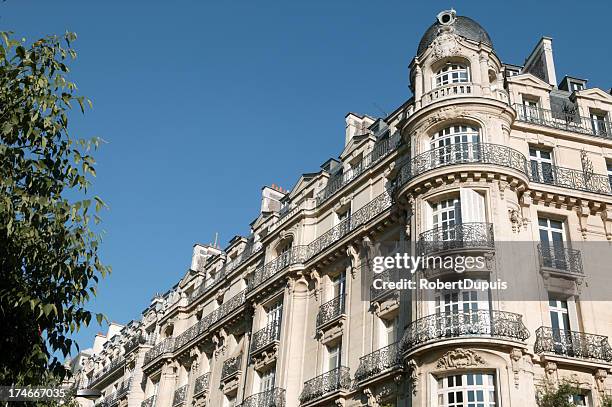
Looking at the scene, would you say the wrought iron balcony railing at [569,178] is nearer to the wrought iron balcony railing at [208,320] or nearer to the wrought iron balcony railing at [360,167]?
the wrought iron balcony railing at [360,167]

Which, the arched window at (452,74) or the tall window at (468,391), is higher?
the arched window at (452,74)

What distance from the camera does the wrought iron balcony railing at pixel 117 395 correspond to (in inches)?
1670

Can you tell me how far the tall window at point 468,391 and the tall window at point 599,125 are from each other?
36.3ft

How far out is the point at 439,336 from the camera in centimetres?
1977

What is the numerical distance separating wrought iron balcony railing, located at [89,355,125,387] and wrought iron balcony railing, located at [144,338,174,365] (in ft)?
18.9

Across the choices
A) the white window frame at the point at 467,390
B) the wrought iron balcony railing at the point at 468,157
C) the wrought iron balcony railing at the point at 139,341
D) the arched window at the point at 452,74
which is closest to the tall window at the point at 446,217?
the wrought iron balcony railing at the point at 468,157

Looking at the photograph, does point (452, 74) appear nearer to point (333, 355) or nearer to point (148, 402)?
point (333, 355)

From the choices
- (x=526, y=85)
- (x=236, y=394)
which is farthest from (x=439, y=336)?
(x=236, y=394)

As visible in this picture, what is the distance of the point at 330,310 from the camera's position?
1037 inches

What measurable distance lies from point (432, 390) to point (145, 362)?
2438 centimetres

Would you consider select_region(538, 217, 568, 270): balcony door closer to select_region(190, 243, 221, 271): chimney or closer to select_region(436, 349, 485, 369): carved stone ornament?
select_region(436, 349, 485, 369): carved stone ornament

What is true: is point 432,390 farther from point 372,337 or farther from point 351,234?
point 351,234

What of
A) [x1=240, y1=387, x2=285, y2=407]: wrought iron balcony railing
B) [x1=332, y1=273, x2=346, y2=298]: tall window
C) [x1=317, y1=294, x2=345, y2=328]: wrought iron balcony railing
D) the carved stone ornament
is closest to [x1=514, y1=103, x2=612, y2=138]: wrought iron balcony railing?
[x1=332, y1=273, x2=346, y2=298]: tall window

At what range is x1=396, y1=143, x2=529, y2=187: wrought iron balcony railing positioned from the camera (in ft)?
73.8
